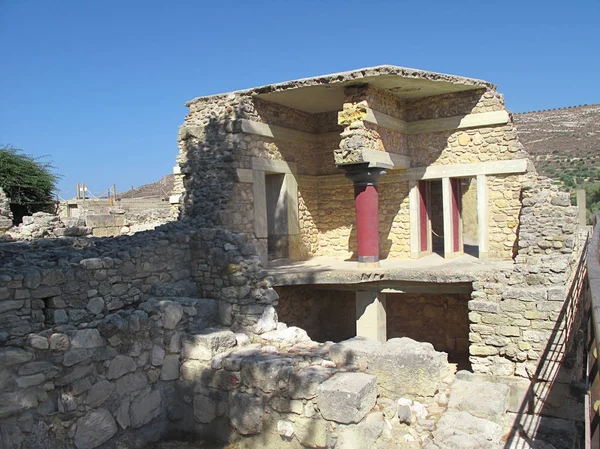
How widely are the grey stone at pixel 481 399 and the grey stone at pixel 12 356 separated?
4225 millimetres

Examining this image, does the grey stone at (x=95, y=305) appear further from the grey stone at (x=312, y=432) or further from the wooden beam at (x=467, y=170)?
the wooden beam at (x=467, y=170)

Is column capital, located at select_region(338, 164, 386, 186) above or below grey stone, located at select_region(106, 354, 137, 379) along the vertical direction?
above

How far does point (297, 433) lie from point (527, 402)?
4.62 m

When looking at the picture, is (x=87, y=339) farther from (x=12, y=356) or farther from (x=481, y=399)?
(x=481, y=399)

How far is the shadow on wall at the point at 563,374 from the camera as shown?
24.2ft

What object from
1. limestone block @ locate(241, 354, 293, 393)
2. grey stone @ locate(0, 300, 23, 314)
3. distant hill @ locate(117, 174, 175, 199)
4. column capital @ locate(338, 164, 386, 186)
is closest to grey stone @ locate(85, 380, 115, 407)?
grey stone @ locate(0, 300, 23, 314)

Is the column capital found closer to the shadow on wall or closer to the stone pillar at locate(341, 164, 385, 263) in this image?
the stone pillar at locate(341, 164, 385, 263)

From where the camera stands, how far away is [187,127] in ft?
36.8

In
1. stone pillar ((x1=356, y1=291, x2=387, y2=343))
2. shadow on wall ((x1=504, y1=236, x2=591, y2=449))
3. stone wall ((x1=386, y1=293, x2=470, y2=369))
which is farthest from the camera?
stone wall ((x1=386, y1=293, x2=470, y2=369))

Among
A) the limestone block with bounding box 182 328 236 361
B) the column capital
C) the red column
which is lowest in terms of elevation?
the limestone block with bounding box 182 328 236 361

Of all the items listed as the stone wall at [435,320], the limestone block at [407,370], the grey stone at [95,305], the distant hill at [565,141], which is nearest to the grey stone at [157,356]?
the grey stone at [95,305]

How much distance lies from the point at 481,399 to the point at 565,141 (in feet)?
107

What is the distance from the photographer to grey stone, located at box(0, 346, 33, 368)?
4.94 meters

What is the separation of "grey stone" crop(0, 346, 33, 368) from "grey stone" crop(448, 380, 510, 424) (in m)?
4.23
